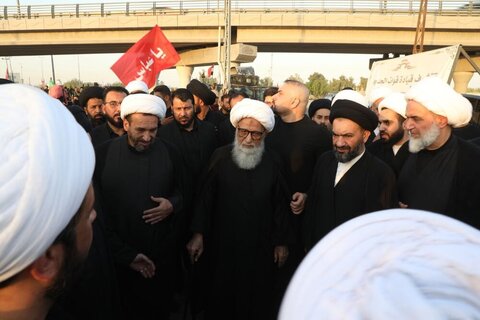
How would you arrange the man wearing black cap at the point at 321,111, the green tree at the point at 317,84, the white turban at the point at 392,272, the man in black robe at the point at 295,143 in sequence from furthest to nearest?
the green tree at the point at 317,84 < the man wearing black cap at the point at 321,111 < the man in black robe at the point at 295,143 < the white turban at the point at 392,272

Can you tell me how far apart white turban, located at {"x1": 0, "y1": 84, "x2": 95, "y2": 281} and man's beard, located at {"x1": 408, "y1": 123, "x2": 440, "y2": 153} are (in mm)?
2742

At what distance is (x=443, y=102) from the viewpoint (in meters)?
2.94

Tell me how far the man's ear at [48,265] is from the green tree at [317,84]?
66032 mm

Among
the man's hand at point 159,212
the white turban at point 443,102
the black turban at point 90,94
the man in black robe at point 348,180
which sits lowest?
the man's hand at point 159,212

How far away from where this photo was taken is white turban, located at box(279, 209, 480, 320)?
0.49 meters

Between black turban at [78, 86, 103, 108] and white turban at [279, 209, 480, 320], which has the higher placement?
white turban at [279, 209, 480, 320]

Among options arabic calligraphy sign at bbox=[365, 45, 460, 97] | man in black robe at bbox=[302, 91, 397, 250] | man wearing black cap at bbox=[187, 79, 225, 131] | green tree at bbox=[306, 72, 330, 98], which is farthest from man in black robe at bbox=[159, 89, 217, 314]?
green tree at bbox=[306, 72, 330, 98]

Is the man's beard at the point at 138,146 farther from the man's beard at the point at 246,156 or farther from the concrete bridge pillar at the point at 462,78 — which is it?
the concrete bridge pillar at the point at 462,78

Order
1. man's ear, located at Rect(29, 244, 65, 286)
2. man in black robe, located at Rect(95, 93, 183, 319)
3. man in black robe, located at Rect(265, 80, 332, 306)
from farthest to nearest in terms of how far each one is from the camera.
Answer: man in black robe, located at Rect(265, 80, 332, 306), man in black robe, located at Rect(95, 93, 183, 319), man's ear, located at Rect(29, 244, 65, 286)

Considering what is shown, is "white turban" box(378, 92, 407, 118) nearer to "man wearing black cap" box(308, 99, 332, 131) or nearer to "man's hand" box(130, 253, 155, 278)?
"man wearing black cap" box(308, 99, 332, 131)

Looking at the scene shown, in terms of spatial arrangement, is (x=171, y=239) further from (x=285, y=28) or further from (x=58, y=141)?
(x=285, y=28)

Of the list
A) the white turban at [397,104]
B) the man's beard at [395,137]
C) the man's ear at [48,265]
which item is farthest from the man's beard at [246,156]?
the man's ear at [48,265]

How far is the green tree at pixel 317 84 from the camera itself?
6794 centimetres

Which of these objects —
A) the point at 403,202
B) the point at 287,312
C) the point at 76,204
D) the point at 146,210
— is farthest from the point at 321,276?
the point at 403,202
